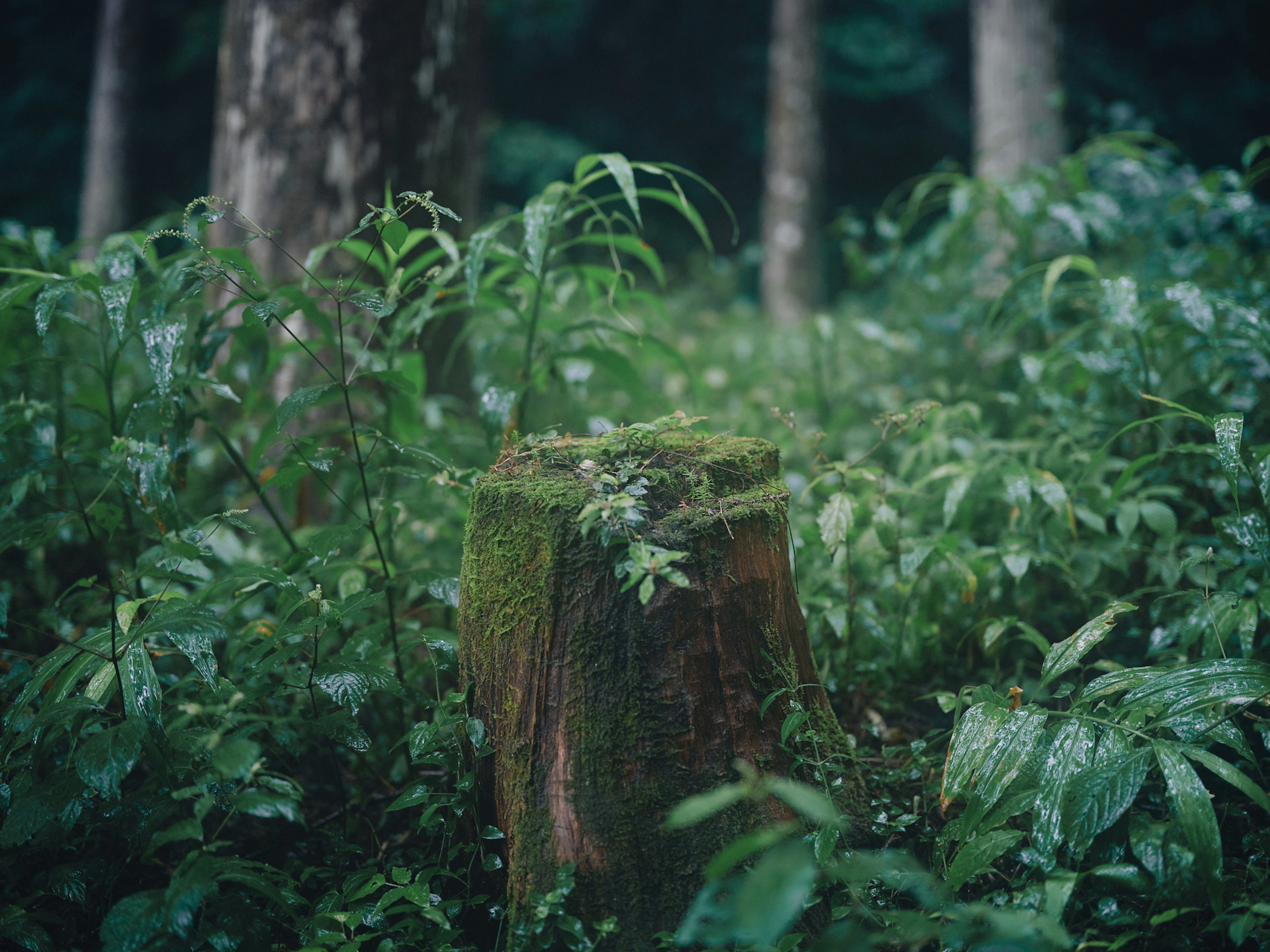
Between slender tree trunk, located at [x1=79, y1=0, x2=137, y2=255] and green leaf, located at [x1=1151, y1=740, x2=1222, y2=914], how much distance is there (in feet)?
30.9

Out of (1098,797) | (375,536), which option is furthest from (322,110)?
(1098,797)

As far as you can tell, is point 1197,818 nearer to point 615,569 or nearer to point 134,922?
point 615,569

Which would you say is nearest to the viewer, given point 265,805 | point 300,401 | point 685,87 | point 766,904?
point 766,904

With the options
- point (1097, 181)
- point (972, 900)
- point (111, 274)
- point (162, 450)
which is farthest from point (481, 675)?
point (1097, 181)

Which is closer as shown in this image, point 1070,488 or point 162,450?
point 162,450

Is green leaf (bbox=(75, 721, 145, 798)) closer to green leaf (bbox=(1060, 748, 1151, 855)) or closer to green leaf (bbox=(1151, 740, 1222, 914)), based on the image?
green leaf (bbox=(1060, 748, 1151, 855))

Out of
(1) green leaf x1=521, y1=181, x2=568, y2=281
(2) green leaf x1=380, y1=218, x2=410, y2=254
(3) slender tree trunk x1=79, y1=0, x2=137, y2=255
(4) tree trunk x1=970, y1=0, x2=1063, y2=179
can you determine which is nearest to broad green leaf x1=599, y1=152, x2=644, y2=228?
(1) green leaf x1=521, y1=181, x2=568, y2=281

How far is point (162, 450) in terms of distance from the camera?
1.50m

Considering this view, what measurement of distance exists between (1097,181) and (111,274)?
14.7 feet

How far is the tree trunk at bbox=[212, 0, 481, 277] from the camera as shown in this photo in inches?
101

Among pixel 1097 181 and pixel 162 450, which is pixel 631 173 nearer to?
pixel 162 450

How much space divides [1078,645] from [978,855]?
418 millimetres

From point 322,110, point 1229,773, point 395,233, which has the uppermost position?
point 322,110

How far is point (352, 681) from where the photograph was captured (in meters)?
1.32
